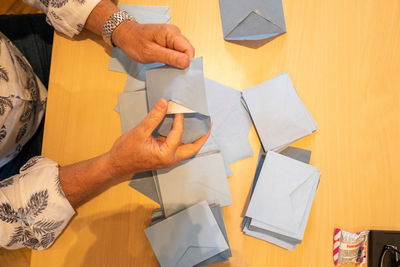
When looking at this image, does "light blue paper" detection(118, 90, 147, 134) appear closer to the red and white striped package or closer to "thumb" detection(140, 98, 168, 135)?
"thumb" detection(140, 98, 168, 135)

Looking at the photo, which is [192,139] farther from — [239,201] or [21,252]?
[21,252]

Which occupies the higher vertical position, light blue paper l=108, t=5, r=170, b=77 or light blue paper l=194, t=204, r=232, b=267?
light blue paper l=108, t=5, r=170, b=77

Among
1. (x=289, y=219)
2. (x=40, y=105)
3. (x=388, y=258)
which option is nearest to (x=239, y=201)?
(x=289, y=219)

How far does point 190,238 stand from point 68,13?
0.62 meters

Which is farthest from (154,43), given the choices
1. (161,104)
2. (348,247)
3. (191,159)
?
(348,247)

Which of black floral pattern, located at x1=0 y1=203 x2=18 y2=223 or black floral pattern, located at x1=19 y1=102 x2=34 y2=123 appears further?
black floral pattern, located at x1=19 y1=102 x2=34 y2=123

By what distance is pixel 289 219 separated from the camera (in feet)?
2.09

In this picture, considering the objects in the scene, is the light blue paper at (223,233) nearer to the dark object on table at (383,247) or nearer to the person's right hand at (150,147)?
the person's right hand at (150,147)

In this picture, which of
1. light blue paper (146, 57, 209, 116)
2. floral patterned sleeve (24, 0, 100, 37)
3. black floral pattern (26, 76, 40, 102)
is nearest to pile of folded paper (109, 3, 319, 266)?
light blue paper (146, 57, 209, 116)

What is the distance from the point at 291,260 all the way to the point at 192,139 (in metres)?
0.38

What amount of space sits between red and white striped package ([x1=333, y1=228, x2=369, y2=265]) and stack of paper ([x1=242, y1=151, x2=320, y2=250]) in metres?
0.09

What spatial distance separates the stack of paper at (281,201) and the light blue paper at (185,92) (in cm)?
20

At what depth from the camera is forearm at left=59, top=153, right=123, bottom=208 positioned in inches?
23.6

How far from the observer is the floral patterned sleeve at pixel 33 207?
566 mm
